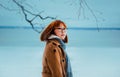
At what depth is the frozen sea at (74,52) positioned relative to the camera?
3.18 metres

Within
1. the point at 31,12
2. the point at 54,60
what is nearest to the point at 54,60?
the point at 54,60

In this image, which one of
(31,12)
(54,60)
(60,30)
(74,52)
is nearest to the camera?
(54,60)

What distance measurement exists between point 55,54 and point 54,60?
0.04m

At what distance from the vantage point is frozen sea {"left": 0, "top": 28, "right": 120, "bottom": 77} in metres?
3.18

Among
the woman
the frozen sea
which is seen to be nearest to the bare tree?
the frozen sea

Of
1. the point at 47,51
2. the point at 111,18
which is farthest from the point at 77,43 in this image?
the point at 47,51

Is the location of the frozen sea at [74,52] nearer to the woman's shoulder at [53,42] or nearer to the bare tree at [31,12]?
the bare tree at [31,12]

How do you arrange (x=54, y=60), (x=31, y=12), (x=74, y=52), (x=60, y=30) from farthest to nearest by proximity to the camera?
1. (x=31, y=12)
2. (x=74, y=52)
3. (x=60, y=30)
4. (x=54, y=60)

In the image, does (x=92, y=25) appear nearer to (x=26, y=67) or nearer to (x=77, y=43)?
(x=77, y=43)

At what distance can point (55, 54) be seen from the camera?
1916 mm

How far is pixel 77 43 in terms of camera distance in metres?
4.40

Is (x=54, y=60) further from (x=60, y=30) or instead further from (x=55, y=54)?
(x=60, y=30)

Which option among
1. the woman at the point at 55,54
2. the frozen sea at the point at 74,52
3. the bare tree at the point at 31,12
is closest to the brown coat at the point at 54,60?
the woman at the point at 55,54

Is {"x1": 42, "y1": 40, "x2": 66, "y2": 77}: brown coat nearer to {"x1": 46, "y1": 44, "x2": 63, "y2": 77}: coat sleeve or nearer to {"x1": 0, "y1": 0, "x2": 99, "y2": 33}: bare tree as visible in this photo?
{"x1": 46, "y1": 44, "x2": 63, "y2": 77}: coat sleeve
